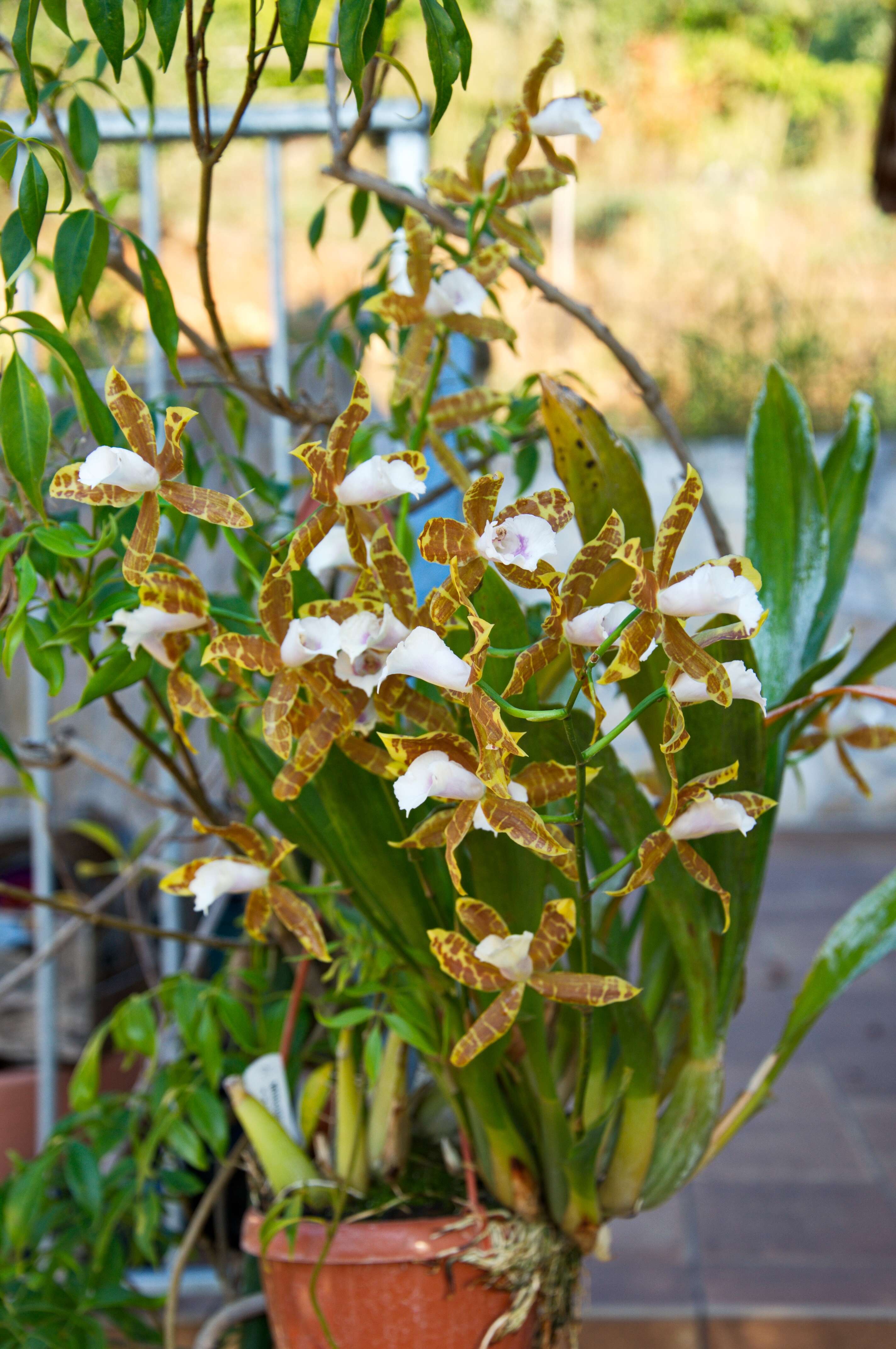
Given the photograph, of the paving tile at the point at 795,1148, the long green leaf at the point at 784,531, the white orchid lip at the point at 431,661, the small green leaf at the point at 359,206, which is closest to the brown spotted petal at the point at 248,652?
the white orchid lip at the point at 431,661

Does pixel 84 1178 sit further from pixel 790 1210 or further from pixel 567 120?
pixel 790 1210

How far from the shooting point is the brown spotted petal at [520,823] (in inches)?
18.2

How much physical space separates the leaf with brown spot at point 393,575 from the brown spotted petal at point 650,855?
15 cm

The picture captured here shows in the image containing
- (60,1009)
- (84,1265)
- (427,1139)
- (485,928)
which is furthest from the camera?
(60,1009)

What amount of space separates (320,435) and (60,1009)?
2.88ft

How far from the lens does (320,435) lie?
3.36 feet

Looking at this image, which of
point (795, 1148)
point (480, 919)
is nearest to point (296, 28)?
point (480, 919)

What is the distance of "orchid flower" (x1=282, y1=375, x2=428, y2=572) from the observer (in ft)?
1.51

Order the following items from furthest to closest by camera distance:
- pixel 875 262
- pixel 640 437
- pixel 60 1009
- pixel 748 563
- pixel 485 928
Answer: pixel 875 262 → pixel 640 437 → pixel 60 1009 → pixel 485 928 → pixel 748 563

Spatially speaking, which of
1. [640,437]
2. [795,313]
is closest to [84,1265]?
[640,437]

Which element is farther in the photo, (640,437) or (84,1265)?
(640,437)

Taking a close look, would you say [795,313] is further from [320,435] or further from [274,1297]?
[274,1297]

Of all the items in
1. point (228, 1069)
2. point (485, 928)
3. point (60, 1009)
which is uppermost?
point (485, 928)

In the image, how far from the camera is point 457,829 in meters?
0.47
